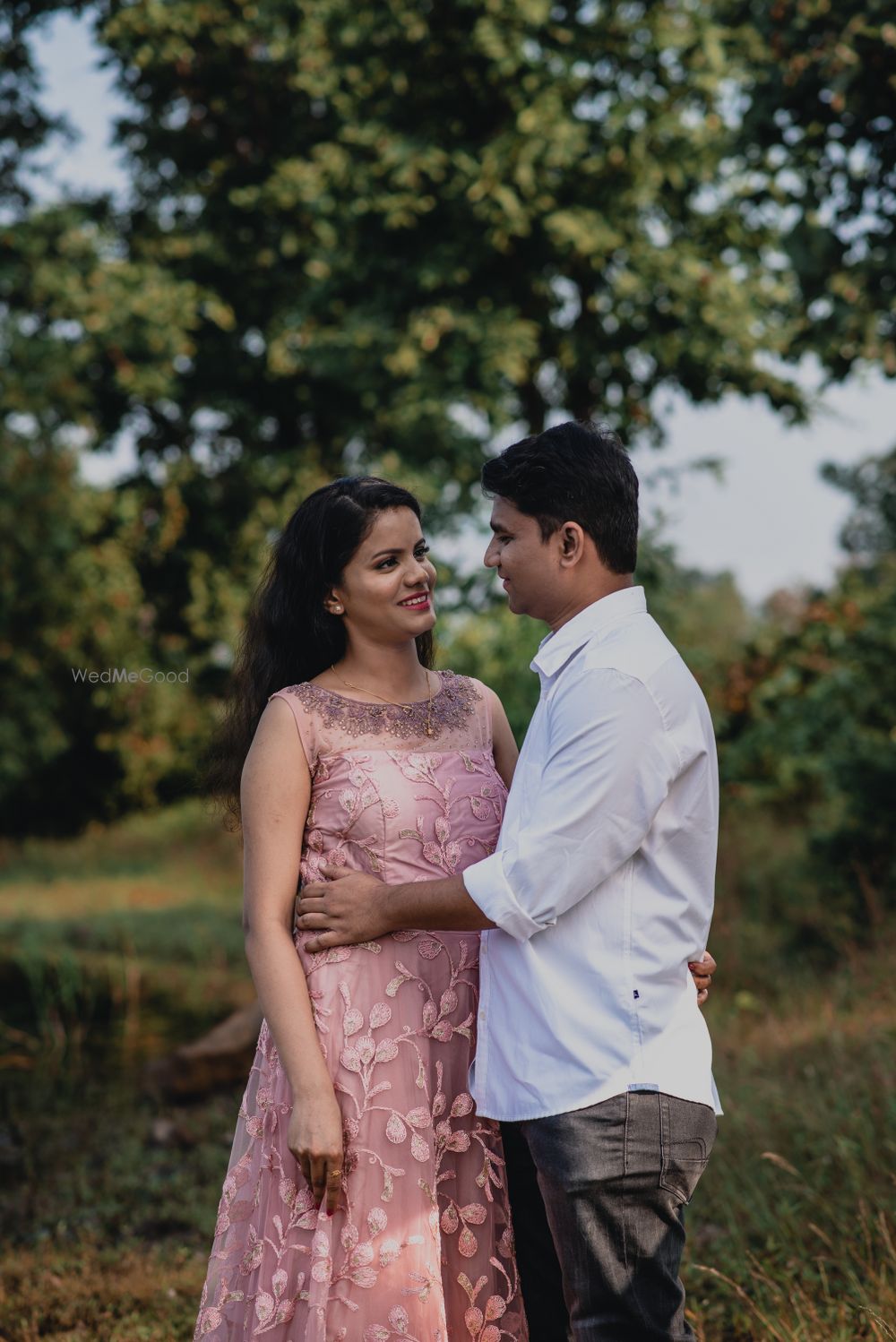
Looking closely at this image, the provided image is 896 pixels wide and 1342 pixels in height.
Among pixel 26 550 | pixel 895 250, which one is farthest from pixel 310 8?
pixel 895 250

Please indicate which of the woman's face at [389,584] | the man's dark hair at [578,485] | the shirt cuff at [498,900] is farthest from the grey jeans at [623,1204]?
the woman's face at [389,584]

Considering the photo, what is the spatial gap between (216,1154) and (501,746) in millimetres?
3829

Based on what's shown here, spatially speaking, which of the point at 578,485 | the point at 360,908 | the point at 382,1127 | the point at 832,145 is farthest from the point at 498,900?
the point at 832,145

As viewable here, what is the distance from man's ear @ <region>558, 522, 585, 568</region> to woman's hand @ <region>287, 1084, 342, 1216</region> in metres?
1.14

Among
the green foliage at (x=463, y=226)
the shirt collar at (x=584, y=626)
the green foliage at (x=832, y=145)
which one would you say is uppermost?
the green foliage at (x=463, y=226)

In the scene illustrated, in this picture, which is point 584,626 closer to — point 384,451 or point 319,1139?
point 319,1139

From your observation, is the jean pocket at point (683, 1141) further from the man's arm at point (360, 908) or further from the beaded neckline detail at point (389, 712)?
the beaded neckline detail at point (389, 712)

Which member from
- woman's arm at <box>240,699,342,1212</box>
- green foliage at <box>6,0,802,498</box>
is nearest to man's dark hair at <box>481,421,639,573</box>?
woman's arm at <box>240,699,342,1212</box>

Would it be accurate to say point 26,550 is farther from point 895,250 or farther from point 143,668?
point 895,250

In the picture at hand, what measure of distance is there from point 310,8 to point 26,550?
7.96 m

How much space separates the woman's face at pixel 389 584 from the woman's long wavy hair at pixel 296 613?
1.0 inches

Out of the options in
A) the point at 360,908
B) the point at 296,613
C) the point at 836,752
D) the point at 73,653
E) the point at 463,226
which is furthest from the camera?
the point at 73,653

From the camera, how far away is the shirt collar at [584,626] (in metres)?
2.33

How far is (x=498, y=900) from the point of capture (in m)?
2.19
